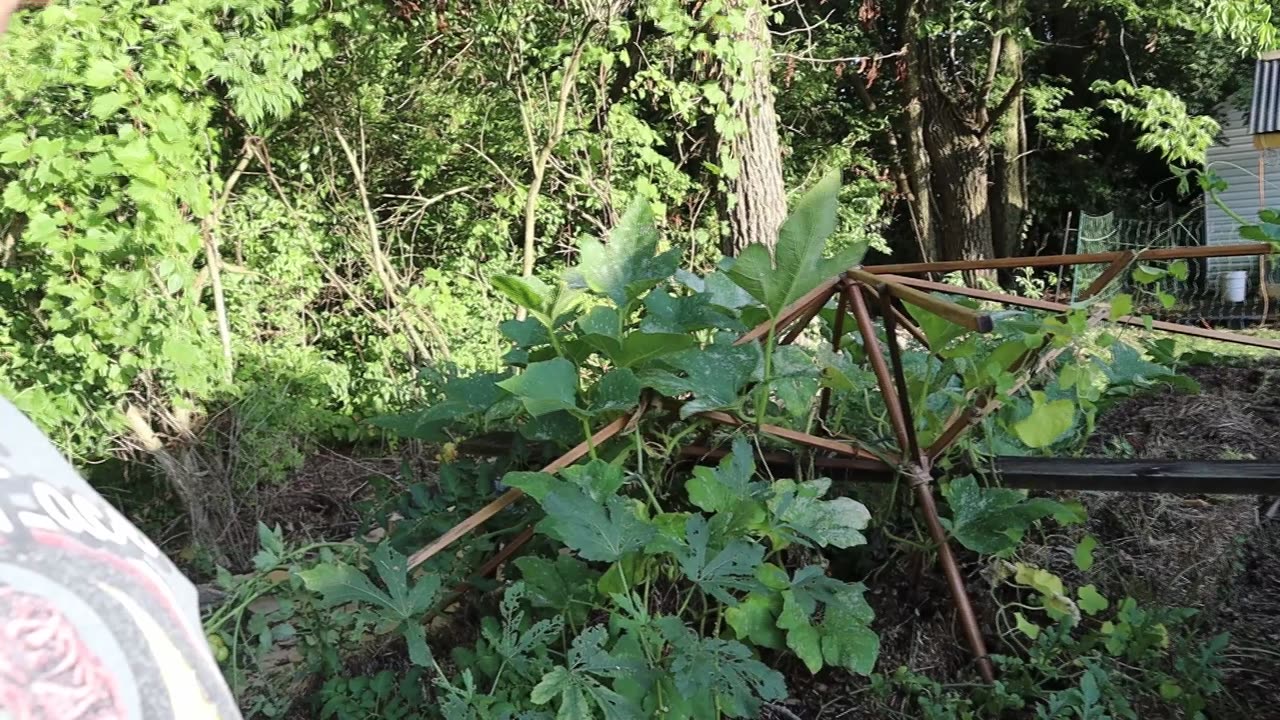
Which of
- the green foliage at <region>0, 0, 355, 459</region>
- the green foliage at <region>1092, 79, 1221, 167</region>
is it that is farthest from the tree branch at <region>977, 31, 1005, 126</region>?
the green foliage at <region>0, 0, 355, 459</region>

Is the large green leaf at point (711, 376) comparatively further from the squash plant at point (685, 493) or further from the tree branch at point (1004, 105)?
the tree branch at point (1004, 105)

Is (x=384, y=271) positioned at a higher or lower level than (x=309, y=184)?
lower

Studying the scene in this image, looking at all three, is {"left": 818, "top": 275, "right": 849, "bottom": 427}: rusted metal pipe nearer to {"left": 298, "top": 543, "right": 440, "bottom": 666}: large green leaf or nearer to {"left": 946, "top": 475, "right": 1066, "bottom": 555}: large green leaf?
{"left": 946, "top": 475, "right": 1066, "bottom": 555}: large green leaf

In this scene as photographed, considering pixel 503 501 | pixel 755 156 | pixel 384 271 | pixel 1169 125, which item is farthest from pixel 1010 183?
pixel 503 501

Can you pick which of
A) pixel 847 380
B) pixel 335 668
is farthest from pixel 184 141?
pixel 847 380

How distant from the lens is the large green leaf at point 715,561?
1.42 metres

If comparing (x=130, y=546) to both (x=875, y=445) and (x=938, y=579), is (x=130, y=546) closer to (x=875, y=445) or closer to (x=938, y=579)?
(x=875, y=445)

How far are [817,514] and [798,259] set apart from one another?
0.44 meters

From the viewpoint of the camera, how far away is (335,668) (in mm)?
1694

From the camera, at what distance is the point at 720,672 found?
1.37m

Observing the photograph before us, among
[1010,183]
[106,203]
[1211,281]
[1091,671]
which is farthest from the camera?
[1211,281]

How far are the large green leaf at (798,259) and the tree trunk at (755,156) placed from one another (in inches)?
160

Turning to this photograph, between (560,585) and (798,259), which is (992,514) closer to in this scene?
(798,259)

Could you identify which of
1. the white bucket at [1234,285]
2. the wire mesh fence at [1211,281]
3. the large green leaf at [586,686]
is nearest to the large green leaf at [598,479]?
the large green leaf at [586,686]
